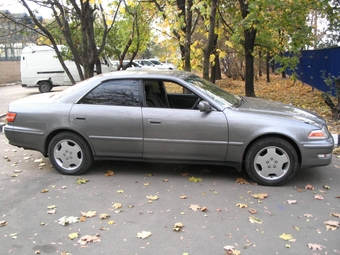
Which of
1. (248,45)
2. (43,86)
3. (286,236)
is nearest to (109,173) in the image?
(286,236)

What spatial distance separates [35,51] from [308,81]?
1436cm

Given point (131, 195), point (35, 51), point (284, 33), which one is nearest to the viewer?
point (131, 195)

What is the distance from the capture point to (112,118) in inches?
205

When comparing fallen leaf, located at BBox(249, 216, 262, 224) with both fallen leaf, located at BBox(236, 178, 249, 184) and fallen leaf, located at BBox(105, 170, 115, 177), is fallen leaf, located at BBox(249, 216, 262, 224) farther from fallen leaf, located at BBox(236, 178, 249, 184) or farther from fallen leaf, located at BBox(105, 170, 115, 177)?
fallen leaf, located at BBox(105, 170, 115, 177)

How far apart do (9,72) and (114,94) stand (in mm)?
27483

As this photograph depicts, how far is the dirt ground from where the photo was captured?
28389 millimetres

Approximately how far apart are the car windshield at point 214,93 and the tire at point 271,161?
0.80 meters

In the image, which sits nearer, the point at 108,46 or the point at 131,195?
the point at 131,195

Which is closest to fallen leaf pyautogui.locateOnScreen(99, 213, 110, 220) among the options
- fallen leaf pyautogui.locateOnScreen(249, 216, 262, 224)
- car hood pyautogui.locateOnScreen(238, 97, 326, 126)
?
fallen leaf pyautogui.locateOnScreen(249, 216, 262, 224)

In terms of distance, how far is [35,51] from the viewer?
1902 centimetres

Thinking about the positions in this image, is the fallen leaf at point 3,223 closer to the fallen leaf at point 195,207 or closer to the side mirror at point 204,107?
the fallen leaf at point 195,207

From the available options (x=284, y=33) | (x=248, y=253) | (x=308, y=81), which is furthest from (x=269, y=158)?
(x=308, y=81)

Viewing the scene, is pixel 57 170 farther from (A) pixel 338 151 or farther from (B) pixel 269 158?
(A) pixel 338 151

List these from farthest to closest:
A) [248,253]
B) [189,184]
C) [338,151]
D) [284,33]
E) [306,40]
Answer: [284,33] < [306,40] < [338,151] < [189,184] < [248,253]
